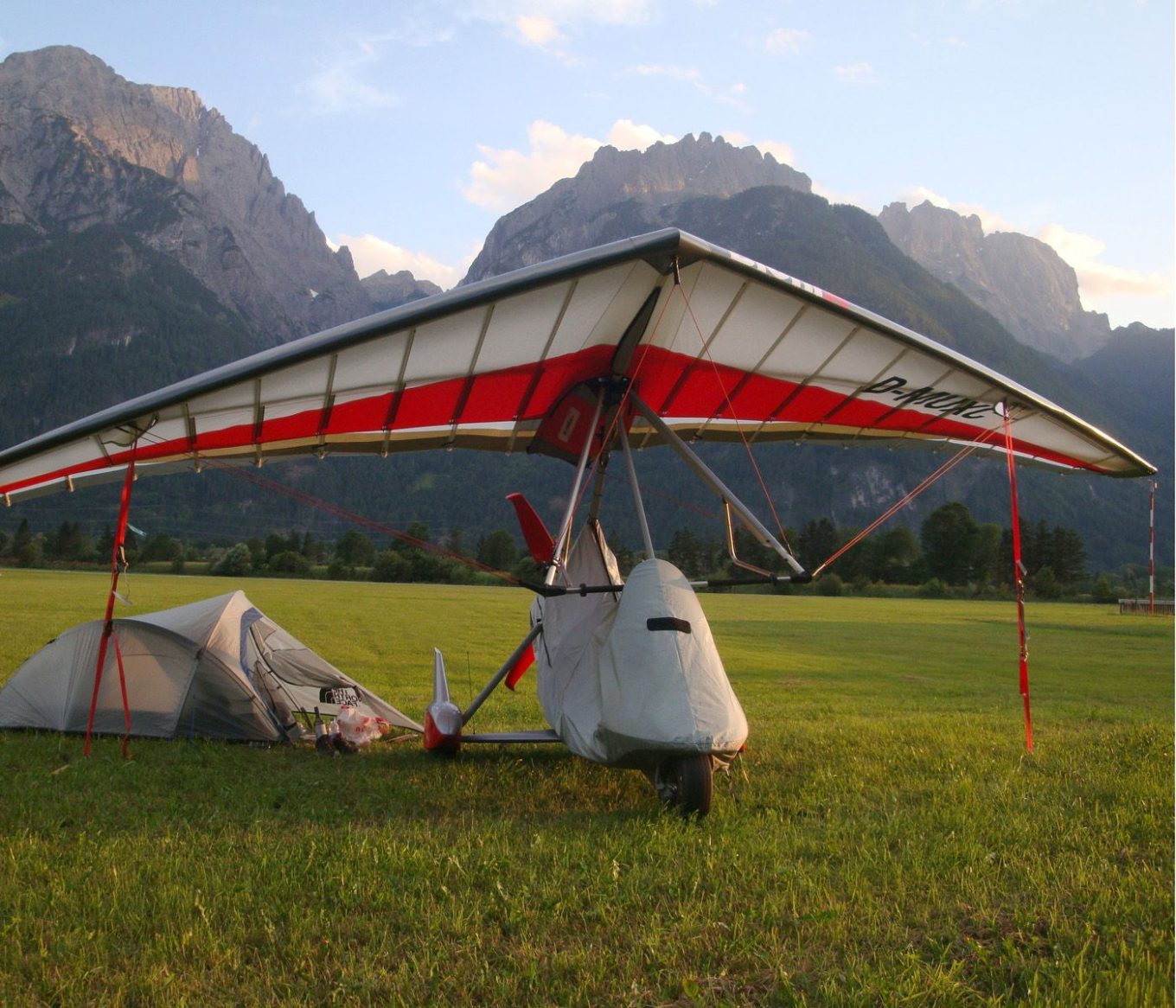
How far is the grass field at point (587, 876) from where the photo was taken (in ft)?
10.3

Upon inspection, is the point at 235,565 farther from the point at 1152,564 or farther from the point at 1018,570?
the point at 1018,570

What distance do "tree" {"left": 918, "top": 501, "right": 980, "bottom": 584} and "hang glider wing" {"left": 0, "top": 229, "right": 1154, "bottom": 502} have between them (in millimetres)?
83917

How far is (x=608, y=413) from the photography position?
303 inches

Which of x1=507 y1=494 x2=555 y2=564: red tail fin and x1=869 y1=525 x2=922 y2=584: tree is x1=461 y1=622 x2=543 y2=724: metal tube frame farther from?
x1=869 y1=525 x2=922 y2=584: tree

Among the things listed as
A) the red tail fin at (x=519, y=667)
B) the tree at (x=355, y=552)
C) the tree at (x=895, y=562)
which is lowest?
the tree at (x=895, y=562)

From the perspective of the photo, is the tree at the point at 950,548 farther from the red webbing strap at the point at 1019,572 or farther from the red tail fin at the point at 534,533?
the red tail fin at the point at 534,533

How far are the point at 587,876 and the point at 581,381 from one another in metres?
4.48

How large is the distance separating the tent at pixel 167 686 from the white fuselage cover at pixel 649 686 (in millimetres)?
3526

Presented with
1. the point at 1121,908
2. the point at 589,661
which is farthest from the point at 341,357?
the point at 1121,908

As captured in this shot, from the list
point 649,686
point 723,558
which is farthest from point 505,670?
point 723,558

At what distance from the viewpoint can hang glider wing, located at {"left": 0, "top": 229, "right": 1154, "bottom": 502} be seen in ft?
17.4

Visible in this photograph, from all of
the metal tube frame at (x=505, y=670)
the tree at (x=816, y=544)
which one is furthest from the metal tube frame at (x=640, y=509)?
the tree at (x=816, y=544)

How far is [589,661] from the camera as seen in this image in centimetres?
630

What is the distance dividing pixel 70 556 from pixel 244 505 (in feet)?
306
